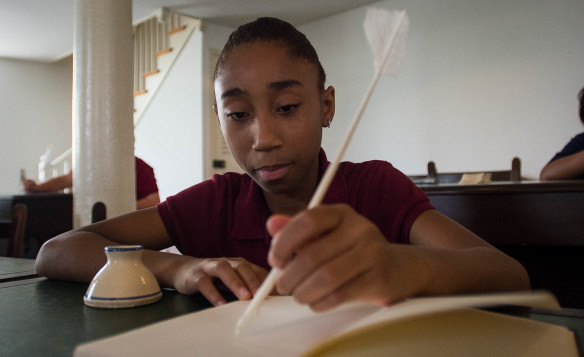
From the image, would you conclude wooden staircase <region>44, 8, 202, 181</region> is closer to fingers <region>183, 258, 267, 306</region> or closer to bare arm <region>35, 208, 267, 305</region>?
bare arm <region>35, 208, 267, 305</region>

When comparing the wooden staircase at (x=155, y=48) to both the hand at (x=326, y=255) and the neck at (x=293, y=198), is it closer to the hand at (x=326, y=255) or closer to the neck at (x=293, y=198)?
the neck at (x=293, y=198)

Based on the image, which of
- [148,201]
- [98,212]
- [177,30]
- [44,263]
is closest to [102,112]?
[98,212]

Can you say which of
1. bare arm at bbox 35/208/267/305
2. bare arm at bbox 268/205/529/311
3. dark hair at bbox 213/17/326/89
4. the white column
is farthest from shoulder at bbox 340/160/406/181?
the white column

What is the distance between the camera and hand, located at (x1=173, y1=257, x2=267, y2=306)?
2.15ft

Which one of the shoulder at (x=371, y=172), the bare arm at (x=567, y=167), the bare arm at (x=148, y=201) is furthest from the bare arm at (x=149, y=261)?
the bare arm at (x=148, y=201)

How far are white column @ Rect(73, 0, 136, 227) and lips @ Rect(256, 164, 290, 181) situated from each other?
5.83 feet

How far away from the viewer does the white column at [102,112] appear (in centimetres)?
248

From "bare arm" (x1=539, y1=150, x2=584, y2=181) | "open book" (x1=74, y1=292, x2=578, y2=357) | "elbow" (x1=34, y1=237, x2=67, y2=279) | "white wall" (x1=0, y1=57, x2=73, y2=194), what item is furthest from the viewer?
"white wall" (x1=0, y1=57, x2=73, y2=194)

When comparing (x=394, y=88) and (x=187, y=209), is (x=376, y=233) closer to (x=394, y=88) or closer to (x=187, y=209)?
(x=187, y=209)

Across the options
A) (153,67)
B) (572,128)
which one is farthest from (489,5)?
(153,67)

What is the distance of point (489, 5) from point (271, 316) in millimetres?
4532

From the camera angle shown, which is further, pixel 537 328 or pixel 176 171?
pixel 176 171

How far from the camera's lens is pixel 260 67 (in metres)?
0.89

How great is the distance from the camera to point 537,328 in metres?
0.49
